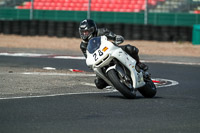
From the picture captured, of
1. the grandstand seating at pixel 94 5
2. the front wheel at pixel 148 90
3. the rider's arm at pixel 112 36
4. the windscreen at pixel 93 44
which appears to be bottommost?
the front wheel at pixel 148 90

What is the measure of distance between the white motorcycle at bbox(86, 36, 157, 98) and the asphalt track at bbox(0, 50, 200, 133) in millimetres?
268

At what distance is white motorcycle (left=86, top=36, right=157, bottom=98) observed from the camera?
8125mm

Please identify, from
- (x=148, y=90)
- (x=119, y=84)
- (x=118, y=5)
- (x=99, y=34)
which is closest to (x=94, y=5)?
(x=118, y=5)

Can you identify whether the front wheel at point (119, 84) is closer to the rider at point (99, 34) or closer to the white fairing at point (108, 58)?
the white fairing at point (108, 58)

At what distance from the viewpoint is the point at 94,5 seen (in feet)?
96.6

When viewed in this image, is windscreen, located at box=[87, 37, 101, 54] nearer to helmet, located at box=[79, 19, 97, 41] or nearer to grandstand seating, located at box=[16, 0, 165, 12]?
helmet, located at box=[79, 19, 97, 41]

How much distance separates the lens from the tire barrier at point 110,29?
81.5ft

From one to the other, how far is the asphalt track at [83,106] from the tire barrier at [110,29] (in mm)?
12056

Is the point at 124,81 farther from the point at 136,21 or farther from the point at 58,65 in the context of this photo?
the point at 136,21

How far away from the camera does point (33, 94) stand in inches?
353

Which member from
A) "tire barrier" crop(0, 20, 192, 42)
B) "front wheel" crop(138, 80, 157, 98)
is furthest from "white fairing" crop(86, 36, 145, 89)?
"tire barrier" crop(0, 20, 192, 42)

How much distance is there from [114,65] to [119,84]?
1.12 ft

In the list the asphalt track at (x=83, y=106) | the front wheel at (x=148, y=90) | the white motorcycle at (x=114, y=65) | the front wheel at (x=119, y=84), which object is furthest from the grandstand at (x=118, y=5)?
the front wheel at (x=119, y=84)

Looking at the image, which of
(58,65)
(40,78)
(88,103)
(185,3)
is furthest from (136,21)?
(88,103)
